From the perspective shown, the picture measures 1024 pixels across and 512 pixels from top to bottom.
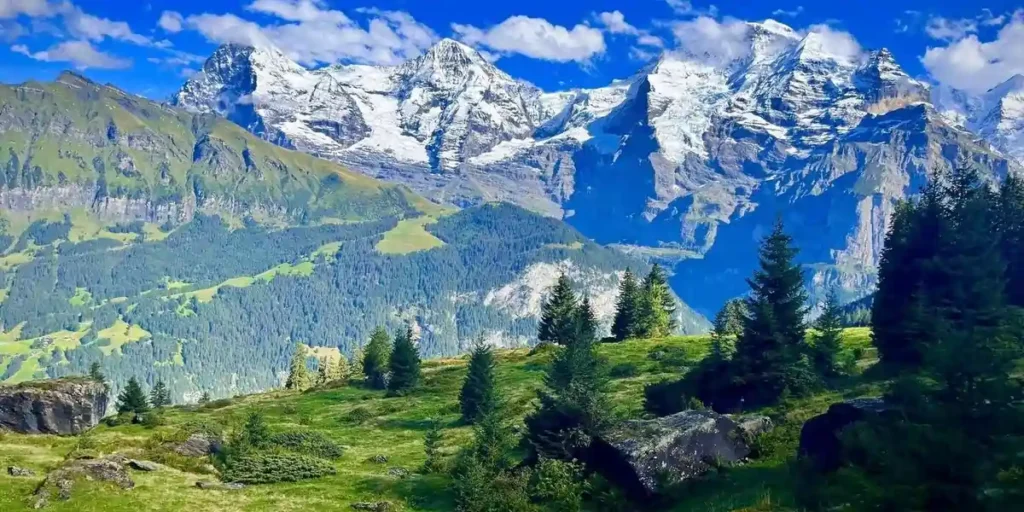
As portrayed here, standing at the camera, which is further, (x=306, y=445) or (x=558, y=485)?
(x=306, y=445)

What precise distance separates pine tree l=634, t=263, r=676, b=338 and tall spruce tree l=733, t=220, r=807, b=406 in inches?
2310

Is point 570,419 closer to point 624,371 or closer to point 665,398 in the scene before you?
point 665,398

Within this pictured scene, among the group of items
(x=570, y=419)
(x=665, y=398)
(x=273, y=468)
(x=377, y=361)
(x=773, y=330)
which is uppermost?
(x=773, y=330)

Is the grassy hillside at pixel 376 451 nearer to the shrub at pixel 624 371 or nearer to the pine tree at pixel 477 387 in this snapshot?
the shrub at pixel 624 371

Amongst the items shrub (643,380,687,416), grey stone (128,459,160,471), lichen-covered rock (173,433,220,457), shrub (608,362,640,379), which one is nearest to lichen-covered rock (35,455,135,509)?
grey stone (128,459,160,471)

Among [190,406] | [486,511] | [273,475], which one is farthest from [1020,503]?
[190,406]

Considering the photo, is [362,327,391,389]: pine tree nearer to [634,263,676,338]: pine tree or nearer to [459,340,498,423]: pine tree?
[459,340,498,423]: pine tree

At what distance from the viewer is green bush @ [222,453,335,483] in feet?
132

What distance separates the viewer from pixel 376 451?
52156 millimetres

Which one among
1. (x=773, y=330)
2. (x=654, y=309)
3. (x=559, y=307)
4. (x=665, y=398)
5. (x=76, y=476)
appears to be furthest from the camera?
(x=654, y=309)

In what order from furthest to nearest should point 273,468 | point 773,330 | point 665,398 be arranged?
point 665,398
point 773,330
point 273,468

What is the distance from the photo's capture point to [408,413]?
7106cm

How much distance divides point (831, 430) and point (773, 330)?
2096 cm

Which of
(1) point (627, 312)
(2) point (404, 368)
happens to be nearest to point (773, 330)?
(2) point (404, 368)
